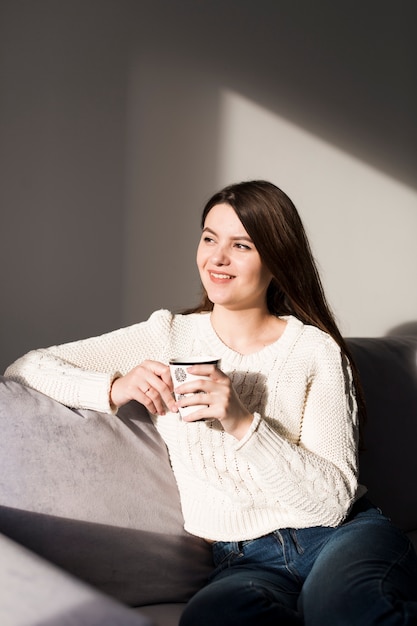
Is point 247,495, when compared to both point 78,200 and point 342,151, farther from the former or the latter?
point 342,151

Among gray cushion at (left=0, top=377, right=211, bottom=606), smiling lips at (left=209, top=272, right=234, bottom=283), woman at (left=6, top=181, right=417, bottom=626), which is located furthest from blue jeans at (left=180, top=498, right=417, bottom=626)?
smiling lips at (left=209, top=272, right=234, bottom=283)

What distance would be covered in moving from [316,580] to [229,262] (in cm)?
64

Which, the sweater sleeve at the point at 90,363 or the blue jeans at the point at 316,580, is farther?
the sweater sleeve at the point at 90,363

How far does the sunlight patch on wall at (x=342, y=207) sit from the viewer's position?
2.87 m

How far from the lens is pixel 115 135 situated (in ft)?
8.14

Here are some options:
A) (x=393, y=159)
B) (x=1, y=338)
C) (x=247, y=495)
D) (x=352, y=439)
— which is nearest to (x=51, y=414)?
(x=247, y=495)

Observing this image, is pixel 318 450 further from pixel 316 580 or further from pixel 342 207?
pixel 342 207

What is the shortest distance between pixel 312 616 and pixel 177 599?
0.37 metres

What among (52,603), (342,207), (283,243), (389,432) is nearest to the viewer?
(52,603)

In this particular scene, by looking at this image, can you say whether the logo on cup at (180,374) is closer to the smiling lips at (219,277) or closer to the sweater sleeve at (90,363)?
the sweater sleeve at (90,363)

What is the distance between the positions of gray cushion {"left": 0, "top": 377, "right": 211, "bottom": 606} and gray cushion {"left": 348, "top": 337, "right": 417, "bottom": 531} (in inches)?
23.6

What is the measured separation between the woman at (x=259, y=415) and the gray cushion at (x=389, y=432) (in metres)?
0.31

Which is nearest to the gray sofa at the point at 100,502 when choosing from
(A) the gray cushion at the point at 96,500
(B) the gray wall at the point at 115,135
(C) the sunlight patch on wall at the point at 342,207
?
(A) the gray cushion at the point at 96,500

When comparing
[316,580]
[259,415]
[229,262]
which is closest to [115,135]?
[229,262]
